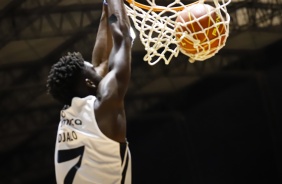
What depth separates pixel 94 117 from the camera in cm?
241

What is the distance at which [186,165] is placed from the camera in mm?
10203

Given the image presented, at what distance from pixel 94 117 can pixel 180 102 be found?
8.28 meters

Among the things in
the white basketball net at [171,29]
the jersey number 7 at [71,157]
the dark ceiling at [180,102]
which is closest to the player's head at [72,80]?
the jersey number 7 at [71,157]

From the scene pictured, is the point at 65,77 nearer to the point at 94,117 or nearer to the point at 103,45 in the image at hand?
the point at 94,117

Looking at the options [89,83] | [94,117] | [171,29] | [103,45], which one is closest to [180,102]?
[171,29]

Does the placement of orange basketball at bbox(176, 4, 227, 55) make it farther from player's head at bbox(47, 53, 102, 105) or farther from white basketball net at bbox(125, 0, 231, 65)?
player's head at bbox(47, 53, 102, 105)

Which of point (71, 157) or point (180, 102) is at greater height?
point (71, 157)

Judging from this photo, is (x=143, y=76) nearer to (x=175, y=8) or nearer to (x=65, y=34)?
(x=65, y=34)

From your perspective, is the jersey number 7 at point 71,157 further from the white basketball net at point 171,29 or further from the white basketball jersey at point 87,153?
Answer: the white basketball net at point 171,29

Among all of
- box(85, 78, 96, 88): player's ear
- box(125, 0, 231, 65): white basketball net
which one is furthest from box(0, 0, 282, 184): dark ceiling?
box(85, 78, 96, 88): player's ear

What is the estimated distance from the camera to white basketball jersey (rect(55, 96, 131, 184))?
7.92 ft

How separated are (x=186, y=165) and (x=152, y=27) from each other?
7.29 metres

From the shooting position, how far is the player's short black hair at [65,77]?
8.21 feet

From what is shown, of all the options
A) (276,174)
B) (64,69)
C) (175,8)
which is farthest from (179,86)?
(64,69)
